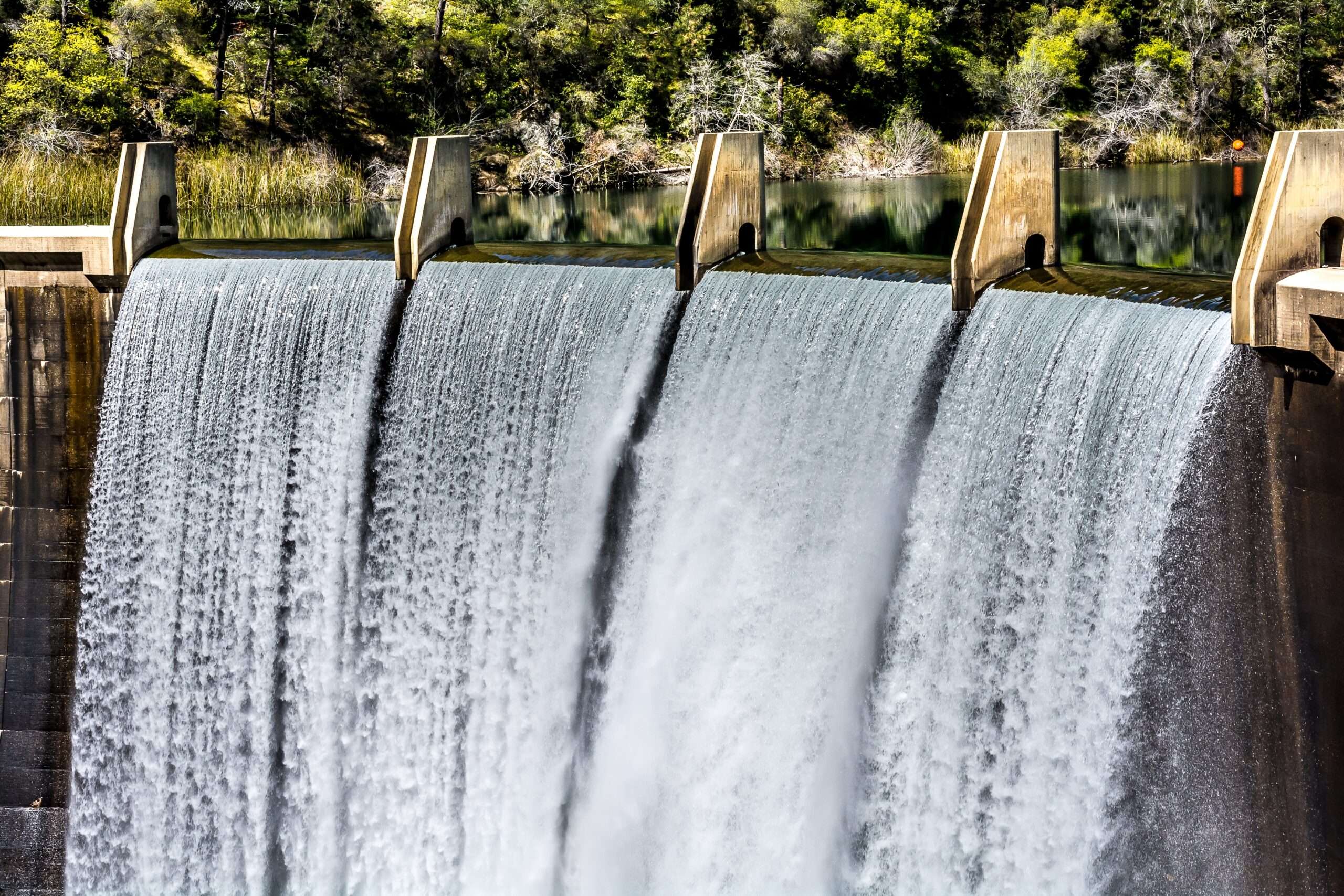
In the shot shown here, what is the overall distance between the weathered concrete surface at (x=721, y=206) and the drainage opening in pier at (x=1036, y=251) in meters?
3.05

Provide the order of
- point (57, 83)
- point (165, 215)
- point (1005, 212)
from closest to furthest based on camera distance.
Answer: point (1005, 212), point (165, 215), point (57, 83)

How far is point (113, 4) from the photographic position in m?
42.8

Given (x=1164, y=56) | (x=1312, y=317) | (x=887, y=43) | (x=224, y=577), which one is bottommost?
(x=224, y=577)

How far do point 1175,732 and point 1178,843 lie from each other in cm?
73

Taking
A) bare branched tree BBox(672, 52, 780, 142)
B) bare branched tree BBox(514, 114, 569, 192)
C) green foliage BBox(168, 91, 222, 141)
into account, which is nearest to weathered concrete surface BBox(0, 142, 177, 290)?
bare branched tree BBox(514, 114, 569, 192)

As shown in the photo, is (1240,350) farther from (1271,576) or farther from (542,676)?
(542,676)

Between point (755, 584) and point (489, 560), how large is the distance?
9.00 ft

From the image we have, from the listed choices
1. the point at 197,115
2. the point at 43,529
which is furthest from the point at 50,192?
the point at 43,529

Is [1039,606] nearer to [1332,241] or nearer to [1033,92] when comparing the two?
[1332,241]

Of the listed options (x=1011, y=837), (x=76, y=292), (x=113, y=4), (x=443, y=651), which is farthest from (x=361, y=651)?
(x=113, y=4)

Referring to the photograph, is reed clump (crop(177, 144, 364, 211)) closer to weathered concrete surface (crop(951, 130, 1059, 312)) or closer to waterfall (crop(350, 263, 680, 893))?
waterfall (crop(350, 263, 680, 893))

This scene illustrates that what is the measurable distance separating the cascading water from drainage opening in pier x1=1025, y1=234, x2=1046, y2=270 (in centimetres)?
632

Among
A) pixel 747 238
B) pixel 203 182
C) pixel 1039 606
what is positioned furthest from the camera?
pixel 203 182

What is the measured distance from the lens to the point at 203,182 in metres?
34.9
